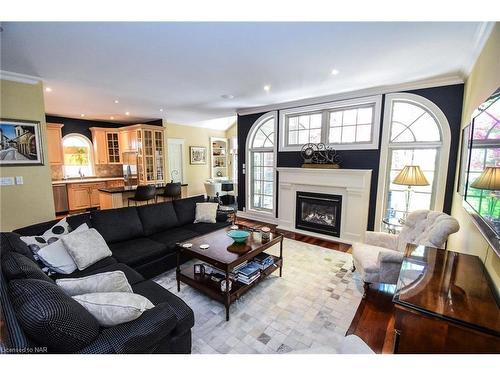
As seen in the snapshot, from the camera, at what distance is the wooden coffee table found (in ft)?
6.94

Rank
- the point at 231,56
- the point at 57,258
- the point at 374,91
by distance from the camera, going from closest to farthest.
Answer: the point at 57,258 < the point at 231,56 < the point at 374,91

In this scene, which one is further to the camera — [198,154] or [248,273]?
[198,154]

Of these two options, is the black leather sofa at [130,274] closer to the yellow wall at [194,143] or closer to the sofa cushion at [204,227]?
the sofa cushion at [204,227]

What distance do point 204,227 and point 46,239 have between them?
70.3 inches

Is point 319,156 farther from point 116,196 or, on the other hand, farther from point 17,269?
point 116,196

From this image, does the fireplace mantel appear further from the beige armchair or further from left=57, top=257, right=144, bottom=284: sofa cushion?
left=57, top=257, right=144, bottom=284: sofa cushion

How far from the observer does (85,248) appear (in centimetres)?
219

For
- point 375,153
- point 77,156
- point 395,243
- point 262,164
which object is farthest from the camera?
point 77,156

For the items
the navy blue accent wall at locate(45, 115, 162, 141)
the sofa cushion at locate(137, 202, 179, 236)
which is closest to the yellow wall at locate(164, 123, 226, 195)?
the navy blue accent wall at locate(45, 115, 162, 141)

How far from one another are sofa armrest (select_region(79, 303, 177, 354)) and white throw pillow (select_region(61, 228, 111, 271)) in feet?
4.05

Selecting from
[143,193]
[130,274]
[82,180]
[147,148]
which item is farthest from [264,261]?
[82,180]

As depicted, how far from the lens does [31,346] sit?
0.95 metres

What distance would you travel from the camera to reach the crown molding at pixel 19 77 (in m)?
2.91
